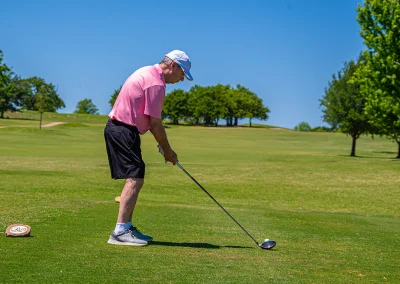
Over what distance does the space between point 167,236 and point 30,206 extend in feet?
16.1

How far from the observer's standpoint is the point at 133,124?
8.45 metres

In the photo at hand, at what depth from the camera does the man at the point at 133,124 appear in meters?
8.36

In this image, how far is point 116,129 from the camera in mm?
8484

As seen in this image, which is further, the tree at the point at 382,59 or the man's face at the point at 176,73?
the tree at the point at 382,59

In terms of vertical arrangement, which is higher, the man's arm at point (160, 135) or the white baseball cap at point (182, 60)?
the white baseball cap at point (182, 60)

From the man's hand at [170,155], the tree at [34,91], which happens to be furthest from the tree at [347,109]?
the tree at [34,91]

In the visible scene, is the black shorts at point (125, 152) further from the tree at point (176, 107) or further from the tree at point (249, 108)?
the tree at point (249, 108)

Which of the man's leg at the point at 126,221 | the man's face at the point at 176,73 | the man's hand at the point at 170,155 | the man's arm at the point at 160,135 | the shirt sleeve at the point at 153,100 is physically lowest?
the man's leg at the point at 126,221

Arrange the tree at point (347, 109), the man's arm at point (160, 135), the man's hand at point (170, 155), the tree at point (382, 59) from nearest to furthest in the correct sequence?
1. the man's arm at point (160, 135)
2. the man's hand at point (170, 155)
3. the tree at point (382, 59)
4. the tree at point (347, 109)

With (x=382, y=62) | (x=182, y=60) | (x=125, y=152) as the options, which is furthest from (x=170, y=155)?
(x=382, y=62)

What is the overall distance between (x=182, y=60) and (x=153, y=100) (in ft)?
2.17

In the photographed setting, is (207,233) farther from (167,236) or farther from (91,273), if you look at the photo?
(91,273)

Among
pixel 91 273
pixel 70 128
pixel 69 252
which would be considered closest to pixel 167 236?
pixel 69 252

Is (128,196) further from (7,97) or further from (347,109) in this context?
(7,97)
